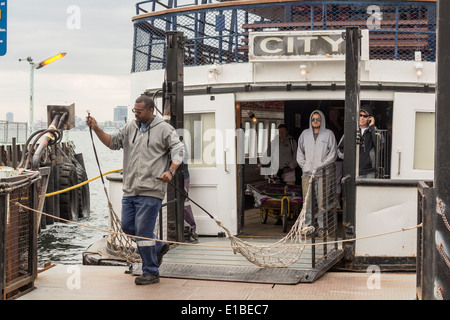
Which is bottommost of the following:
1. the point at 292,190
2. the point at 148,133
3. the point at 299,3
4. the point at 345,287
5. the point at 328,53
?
the point at 345,287

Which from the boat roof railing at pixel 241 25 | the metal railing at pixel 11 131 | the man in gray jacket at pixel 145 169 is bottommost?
the man in gray jacket at pixel 145 169

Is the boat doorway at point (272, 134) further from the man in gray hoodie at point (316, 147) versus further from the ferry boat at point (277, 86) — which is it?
the man in gray hoodie at point (316, 147)

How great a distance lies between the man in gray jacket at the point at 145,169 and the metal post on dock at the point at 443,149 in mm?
2697

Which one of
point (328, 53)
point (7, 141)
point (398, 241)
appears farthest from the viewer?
point (7, 141)

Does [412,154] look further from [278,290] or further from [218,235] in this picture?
[278,290]

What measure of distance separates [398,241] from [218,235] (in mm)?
2635

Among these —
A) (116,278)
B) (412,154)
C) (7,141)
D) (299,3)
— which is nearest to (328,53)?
(299,3)

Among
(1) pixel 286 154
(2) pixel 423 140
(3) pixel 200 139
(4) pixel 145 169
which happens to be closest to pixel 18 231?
(4) pixel 145 169

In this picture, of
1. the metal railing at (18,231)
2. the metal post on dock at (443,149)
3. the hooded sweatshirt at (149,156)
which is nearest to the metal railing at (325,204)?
the hooded sweatshirt at (149,156)

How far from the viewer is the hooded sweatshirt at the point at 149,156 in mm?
6496

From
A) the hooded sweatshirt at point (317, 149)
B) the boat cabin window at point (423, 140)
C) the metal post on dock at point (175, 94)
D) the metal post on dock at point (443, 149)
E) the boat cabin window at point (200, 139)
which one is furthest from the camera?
the boat cabin window at point (200, 139)

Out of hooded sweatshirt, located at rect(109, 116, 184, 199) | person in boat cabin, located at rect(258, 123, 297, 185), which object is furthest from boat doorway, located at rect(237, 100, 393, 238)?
hooded sweatshirt, located at rect(109, 116, 184, 199)

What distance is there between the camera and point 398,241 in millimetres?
8242

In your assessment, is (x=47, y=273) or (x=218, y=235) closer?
(x=47, y=273)
